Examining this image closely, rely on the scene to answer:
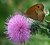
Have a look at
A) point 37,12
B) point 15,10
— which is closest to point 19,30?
point 37,12

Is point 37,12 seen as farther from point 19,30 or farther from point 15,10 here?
point 15,10

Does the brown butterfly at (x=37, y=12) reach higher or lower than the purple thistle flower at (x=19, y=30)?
higher

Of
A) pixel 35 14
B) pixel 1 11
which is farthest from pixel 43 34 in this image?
pixel 1 11

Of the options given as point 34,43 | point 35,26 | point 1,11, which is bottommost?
point 34,43

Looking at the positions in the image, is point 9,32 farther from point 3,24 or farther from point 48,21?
point 48,21

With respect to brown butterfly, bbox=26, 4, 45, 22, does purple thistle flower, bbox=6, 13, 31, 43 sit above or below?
below
